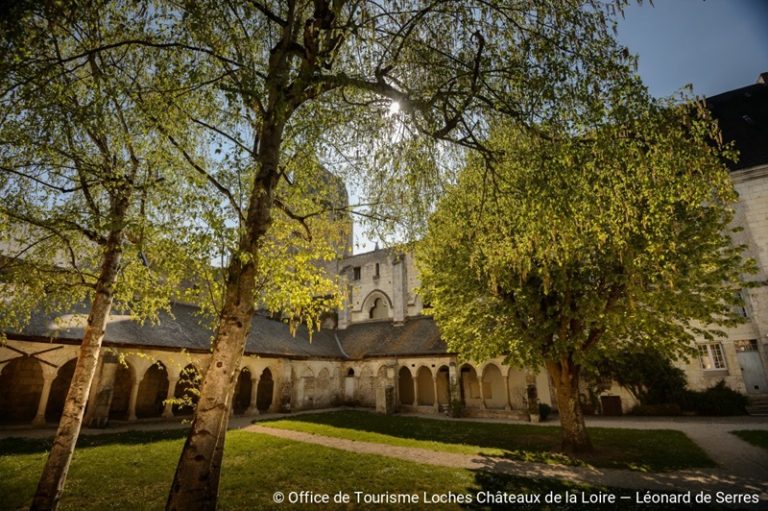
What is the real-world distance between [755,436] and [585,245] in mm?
9719

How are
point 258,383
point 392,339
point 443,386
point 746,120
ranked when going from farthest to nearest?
point 392,339 < point 443,386 < point 258,383 < point 746,120

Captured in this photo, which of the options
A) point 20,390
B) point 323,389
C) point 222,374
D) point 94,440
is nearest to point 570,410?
point 222,374

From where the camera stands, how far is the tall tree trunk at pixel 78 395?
536 centimetres

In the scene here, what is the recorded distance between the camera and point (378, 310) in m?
30.9

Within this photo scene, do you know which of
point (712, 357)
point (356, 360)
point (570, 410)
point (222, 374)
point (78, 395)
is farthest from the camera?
point (356, 360)

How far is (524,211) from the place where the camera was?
5953mm

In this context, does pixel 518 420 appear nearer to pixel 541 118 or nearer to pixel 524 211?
pixel 524 211

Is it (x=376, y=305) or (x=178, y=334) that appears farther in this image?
(x=376, y=305)

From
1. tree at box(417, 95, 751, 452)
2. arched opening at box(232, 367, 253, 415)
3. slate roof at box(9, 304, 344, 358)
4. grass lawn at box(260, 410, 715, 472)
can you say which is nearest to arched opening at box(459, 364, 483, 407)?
grass lawn at box(260, 410, 715, 472)

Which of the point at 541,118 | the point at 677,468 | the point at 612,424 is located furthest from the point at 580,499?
the point at 612,424

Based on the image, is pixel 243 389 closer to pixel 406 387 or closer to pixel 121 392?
pixel 121 392

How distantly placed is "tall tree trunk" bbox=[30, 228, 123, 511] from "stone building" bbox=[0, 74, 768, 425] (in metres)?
5.94

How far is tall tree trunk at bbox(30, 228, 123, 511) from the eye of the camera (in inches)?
211

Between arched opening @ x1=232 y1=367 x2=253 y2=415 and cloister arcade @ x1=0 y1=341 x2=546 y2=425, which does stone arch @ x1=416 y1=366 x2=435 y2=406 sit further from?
arched opening @ x1=232 y1=367 x2=253 y2=415
